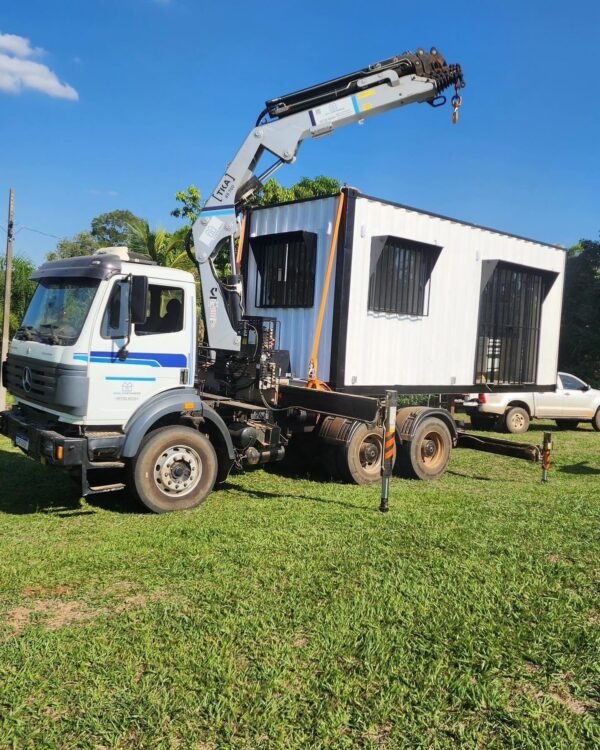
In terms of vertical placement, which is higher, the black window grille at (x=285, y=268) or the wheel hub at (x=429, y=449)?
the black window grille at (x=285, y=268)

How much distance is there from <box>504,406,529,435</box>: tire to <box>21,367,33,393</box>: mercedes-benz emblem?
34.0ft

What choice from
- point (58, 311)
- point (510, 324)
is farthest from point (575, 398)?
point (58, 311)

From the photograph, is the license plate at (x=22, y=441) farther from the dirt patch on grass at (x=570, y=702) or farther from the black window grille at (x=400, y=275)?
the dirt patch on grass at (x=570, y=702)

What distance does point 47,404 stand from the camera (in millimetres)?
6562

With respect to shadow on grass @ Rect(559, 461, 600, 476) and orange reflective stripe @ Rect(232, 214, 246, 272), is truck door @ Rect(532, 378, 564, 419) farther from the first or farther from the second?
orange reflective stripe @ Rect(232, 214, 246, 272)

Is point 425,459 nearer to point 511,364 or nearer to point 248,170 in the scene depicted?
point 511,364

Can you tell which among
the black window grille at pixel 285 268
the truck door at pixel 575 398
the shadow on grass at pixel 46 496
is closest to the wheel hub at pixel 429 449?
the black window grille at pixel 285 268

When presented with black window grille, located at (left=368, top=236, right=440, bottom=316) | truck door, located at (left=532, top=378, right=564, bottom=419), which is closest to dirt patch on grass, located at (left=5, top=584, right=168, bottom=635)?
black window grille, located at (left=368, top=236, right=440, bottom=316)

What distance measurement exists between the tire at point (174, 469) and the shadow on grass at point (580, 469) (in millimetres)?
6056

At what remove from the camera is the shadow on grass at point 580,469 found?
33.1ft

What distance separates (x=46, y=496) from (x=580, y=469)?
8020 mm

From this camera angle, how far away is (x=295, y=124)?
8.52 meters

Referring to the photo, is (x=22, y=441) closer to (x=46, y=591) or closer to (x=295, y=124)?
(x=46, y=591)

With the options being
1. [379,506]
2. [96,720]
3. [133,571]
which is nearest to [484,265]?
[379,506]
